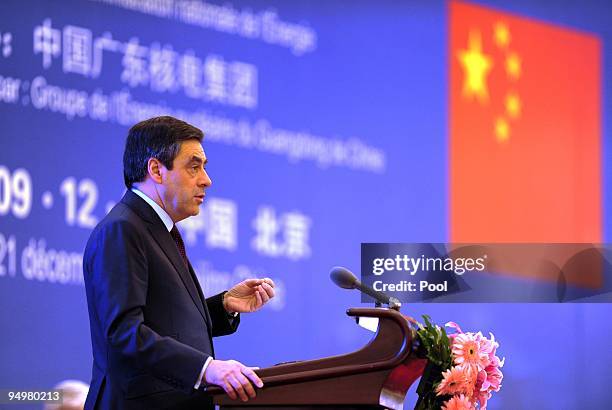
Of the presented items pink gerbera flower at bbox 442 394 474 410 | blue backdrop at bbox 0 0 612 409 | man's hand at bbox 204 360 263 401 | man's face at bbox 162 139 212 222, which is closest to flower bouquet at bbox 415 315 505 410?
pink gerbera flower at bbox 442 394 474 410

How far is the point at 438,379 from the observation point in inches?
93.4

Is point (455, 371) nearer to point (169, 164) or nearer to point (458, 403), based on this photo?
point (458, 403)

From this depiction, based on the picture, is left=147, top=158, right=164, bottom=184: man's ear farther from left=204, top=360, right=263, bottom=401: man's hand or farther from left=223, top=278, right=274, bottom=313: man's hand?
left=204, top=360, right=263, bottom=401: man's hand

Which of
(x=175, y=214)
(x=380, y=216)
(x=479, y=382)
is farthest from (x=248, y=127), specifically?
(x=479, y=382)

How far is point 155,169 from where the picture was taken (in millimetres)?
2572

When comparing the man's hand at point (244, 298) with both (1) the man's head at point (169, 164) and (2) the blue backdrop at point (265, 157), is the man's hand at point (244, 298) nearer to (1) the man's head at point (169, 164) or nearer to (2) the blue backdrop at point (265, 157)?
(1) the man's head at point (169, 164)

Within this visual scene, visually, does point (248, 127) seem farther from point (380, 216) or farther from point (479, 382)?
point (479, 382)

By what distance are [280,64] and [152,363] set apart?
10.1 feet

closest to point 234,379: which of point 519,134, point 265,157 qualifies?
point 265,157

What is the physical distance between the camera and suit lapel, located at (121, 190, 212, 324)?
2.49 metres

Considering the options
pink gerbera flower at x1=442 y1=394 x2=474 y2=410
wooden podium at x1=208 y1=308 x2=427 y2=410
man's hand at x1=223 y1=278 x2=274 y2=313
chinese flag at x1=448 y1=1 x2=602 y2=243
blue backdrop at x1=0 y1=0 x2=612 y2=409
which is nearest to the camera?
wooden podium at x1=208 y1=308 x2=427 y2=410

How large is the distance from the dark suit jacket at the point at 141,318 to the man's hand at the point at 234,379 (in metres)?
0.05

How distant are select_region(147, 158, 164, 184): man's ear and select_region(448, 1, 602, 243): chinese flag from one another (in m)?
2.75

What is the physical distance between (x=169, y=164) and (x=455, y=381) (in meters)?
0.95
